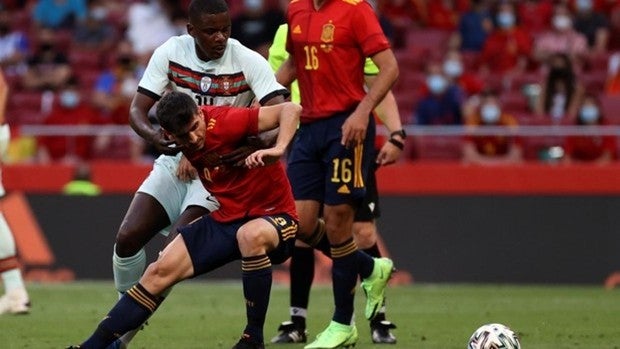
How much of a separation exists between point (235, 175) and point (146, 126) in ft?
2.52

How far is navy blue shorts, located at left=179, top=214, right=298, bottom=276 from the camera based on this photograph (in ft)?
27.6

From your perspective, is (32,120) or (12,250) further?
(32,120)

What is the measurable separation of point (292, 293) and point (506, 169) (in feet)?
22.0

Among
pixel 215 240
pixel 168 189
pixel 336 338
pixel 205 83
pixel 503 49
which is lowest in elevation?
pixel 503 49

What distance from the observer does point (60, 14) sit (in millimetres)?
23188

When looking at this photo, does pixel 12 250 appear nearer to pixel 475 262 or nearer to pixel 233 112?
pixel 233 112

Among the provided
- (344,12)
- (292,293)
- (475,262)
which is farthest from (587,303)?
(344,12)

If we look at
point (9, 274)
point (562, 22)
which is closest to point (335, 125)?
point (9, 274)

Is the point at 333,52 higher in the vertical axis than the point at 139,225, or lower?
higher

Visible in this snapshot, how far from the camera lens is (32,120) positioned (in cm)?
2017

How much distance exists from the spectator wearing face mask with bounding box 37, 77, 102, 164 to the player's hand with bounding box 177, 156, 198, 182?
9.12 meters

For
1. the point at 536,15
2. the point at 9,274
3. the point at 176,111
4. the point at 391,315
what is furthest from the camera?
the point at 536,15

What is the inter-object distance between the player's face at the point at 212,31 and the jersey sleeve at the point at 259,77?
189mm

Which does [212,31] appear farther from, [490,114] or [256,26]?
[256,26]
